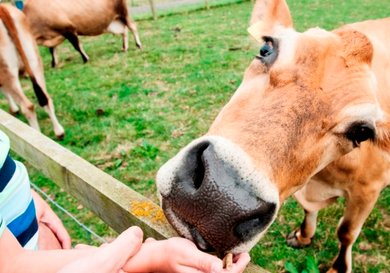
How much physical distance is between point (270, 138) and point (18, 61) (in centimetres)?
483

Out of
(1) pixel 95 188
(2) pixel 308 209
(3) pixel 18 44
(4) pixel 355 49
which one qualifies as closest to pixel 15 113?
(3) pixel 18 44

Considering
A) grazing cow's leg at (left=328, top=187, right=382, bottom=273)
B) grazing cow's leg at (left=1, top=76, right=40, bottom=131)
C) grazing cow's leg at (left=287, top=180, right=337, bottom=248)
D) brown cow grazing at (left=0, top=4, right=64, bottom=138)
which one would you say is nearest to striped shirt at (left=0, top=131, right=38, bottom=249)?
grazing cow's leg at (left=287, top=180, right=337, bottom=248)

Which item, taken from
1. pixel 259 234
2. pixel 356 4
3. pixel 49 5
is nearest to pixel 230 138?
pixel 259 234

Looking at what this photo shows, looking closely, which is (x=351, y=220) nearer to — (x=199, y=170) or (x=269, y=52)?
(x=269, y=52)

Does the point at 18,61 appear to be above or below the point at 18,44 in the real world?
below

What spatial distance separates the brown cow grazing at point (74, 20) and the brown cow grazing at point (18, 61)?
365 centimetres

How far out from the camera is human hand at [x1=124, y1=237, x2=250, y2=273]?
3.50 feet

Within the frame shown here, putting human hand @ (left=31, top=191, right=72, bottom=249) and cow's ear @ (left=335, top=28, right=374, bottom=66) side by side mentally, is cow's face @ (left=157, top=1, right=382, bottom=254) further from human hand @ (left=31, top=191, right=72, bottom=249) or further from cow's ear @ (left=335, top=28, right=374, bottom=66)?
human hand @ (left=31, top=191, right=72, bottom=249)

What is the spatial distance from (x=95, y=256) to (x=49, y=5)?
9.40m

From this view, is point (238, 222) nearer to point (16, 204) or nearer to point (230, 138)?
point (230, 138)

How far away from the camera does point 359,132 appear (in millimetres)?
1905

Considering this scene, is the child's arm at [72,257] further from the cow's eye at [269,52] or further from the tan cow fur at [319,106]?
the cow's eye at [269,52]

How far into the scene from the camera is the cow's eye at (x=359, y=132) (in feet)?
6.09

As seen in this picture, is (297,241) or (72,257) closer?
(72,257)
